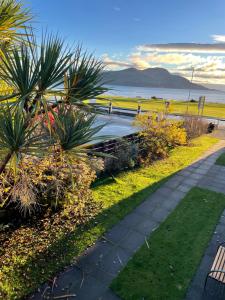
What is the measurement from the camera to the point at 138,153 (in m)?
9.93

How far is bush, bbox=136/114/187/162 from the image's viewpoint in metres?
10.2

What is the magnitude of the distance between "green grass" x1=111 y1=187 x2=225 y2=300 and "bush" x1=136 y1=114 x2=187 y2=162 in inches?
150

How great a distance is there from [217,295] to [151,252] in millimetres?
1280

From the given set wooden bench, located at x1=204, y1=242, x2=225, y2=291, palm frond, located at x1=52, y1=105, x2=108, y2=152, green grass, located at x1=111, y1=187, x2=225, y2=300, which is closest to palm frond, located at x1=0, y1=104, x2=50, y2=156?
palm frond, located at x1=52, y1=105, x2=108, y2=152

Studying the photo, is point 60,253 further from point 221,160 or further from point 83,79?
point 221,160

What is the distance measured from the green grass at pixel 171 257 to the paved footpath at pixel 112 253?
0.15 meters

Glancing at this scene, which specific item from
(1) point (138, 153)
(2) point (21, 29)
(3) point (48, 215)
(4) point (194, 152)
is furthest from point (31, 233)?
(4) point (194, 152)

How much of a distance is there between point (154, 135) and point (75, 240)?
6.58 meters

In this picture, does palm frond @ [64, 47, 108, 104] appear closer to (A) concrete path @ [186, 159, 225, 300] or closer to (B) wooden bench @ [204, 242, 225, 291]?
(B) wooden bench @ [204, 242, 225, 291]

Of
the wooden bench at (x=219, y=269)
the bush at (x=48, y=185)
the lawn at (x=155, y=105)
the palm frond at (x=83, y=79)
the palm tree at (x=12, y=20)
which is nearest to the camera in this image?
the lawn at (x=155, y=105)

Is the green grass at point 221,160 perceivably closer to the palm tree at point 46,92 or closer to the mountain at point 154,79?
the palm tree at point 46,92

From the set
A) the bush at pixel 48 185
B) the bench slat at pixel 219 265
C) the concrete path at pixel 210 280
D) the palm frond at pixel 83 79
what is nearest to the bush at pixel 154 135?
the concrete path at pixel 210 280

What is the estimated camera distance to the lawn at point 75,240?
3920 mm

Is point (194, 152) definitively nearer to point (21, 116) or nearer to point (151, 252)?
point (151, 252)
